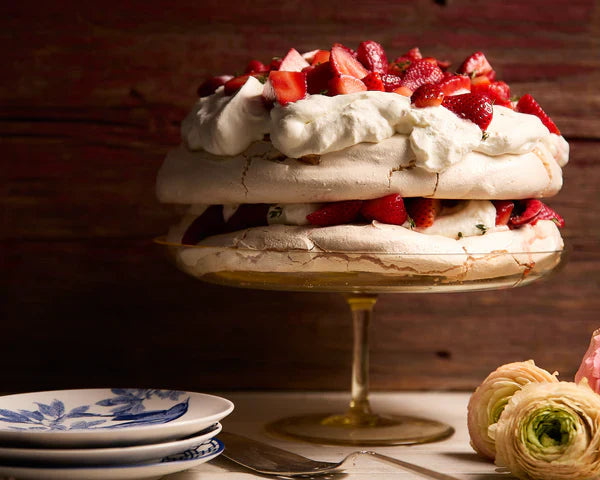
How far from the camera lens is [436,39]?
173 cm

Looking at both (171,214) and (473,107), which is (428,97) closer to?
(473,107)

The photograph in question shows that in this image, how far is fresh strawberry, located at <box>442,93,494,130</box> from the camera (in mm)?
1187

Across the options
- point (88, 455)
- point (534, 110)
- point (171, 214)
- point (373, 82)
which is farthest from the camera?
point (171, 214)

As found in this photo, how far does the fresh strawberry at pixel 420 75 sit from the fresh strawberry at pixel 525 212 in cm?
22

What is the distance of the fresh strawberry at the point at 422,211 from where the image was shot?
1190 millimetres

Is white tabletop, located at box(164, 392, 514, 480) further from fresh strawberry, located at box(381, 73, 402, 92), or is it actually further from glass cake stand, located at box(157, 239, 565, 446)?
fresh strawberry, located at box(381, 73, 402, 92)

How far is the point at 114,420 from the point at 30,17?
922 mm

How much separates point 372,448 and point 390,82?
0.53 metres

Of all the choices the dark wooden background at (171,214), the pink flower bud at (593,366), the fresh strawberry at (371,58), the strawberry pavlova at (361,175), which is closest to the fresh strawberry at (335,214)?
the strawberry pavlova at (361,175)

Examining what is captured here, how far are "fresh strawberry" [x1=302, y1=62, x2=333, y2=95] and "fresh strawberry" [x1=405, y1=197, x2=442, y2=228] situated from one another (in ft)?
0.68

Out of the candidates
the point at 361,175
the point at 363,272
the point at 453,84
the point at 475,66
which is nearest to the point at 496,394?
the point at 363,272

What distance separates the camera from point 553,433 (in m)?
1.02

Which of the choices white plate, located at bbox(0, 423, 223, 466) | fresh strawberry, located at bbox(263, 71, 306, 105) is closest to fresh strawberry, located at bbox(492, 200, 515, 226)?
fresh strawberry, located at bbox(263, 71, 306, 105)

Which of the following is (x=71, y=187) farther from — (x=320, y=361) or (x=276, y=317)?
(x=320, y=361)
